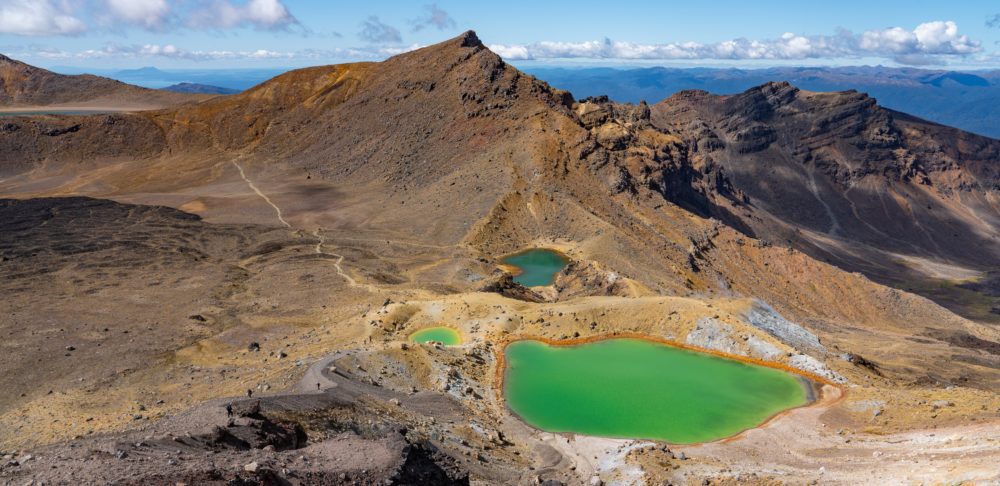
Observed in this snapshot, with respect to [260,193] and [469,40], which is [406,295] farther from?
[469,40]

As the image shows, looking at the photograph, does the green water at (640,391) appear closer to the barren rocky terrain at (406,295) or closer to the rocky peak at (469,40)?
the barren rocky terrain at (406,295)

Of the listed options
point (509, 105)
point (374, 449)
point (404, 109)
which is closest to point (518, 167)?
point (509, 105)

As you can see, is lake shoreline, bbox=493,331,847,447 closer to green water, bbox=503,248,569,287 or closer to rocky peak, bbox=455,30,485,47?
green water, bbox=503,248,569,287

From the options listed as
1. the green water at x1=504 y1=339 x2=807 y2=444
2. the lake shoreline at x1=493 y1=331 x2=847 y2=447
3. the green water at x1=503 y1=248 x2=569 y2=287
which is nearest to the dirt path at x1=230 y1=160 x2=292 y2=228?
the green water at x1=503 y1=248 x2=569 y2=287

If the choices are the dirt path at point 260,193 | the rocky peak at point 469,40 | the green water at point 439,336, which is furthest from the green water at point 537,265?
the rocky peak at point 469,40

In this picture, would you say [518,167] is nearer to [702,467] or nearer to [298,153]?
[298,153]
